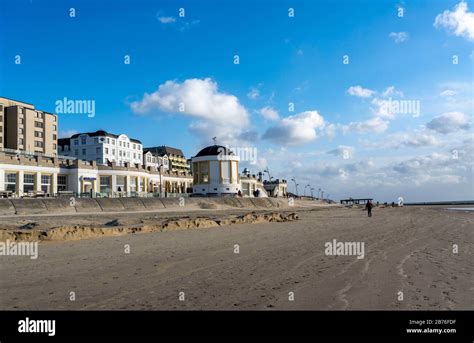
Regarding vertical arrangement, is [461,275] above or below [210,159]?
below

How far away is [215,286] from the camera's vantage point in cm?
936

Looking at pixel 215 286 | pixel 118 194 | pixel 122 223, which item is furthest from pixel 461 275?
pixel 118 194

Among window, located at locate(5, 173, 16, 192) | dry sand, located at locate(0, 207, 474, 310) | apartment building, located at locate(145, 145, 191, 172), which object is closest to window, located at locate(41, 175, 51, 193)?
window, located at locate(5, 173, 16, 192)

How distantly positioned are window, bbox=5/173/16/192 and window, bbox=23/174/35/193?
5.47ft

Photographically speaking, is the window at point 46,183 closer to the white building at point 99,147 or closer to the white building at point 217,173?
the white building at point 217,173

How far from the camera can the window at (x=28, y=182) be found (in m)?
61.3

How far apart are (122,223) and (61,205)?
20816 millimetres

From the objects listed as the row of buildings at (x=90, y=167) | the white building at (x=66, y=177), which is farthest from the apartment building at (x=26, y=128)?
the white building at (x=66, y=177)

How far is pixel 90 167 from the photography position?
245 feet

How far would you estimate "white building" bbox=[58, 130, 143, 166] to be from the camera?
388ft

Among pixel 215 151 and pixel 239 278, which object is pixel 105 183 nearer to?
pixel 215 151

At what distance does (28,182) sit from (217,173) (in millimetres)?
36853

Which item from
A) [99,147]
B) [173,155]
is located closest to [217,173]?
[99,147]
